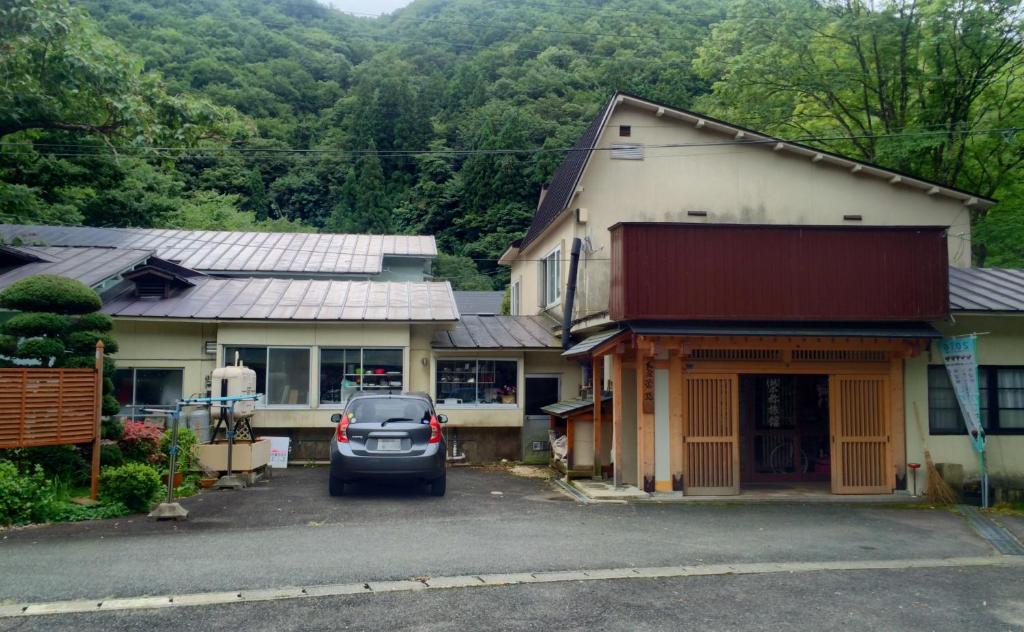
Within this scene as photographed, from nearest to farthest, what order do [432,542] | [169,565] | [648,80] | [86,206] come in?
[169,565] < [432,542] < [86,206] < [648,80]

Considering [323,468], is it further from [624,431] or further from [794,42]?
[794,42]

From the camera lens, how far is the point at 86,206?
34.7 metres

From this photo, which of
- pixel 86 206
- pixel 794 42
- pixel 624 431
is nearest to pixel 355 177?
pixel 86 206

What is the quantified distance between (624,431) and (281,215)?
1803 inches

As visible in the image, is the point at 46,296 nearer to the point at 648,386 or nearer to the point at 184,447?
the point at 184,447

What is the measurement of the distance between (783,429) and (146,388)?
1346cm

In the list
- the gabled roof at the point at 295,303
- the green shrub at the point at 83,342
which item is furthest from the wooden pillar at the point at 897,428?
the green shrub at the point at 83,342

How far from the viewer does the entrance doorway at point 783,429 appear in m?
14.1

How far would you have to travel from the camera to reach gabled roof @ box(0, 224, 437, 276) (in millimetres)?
A: 23797

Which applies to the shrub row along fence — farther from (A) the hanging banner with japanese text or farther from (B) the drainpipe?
(A) the hanging banner with japanese text

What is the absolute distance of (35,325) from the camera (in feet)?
36.1

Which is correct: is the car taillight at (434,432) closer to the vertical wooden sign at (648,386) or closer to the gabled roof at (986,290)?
the vertical wooden sign at (648,386)

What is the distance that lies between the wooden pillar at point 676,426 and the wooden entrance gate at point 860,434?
2.71m

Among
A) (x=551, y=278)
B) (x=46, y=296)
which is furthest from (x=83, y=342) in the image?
(x=551, y=278)
